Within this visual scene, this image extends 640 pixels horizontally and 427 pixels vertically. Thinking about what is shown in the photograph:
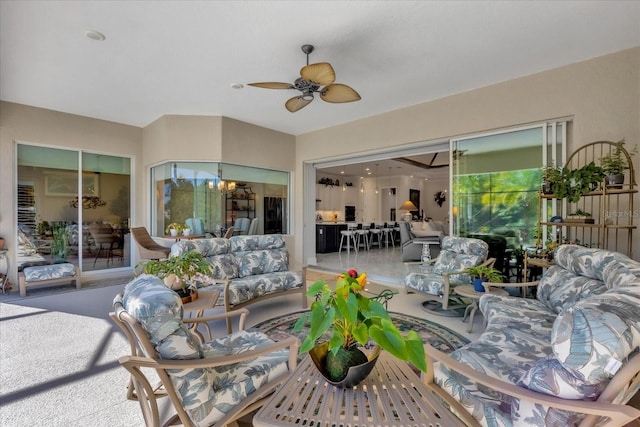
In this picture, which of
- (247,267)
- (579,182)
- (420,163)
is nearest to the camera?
(579,182)

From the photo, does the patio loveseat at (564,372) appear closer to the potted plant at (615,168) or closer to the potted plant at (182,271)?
the potted plant at (615,168)

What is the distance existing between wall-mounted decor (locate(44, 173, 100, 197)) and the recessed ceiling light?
3687 mm

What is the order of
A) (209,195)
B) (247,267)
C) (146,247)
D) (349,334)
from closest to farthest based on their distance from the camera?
(349,334) → (247,267) → (146,247) → (209,195)

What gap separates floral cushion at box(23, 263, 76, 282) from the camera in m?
4.65

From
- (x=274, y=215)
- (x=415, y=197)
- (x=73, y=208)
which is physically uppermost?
(x=415, y=197)

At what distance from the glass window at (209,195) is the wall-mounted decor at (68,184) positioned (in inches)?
40.7

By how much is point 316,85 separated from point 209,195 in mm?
3576

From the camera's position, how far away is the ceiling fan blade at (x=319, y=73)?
2.73 m

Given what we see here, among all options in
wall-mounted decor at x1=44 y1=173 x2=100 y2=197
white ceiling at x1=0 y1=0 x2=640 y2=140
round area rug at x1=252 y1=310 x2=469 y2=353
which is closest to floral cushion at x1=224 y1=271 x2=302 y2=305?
round area rug at x1=252 y1=310 x2=469 y2=353

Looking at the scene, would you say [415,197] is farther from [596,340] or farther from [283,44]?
[596,340]

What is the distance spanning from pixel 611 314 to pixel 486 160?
151 inches

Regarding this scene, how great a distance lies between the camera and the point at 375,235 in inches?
432

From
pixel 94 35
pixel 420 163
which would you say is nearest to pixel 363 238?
pixel 420 163

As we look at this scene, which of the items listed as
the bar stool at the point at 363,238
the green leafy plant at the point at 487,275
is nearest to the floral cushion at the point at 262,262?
the green leafy plant at the point at 487,275
